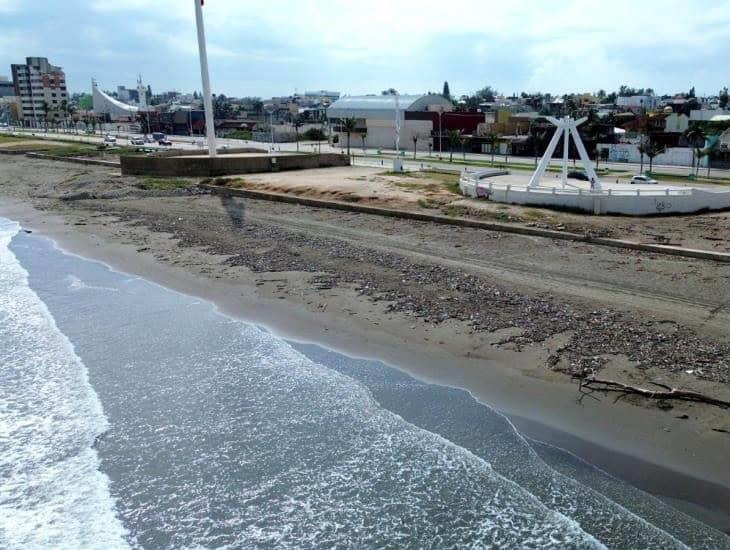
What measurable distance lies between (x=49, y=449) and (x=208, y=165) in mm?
34569

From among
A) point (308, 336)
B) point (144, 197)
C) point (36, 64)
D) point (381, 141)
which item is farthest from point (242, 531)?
point (36, 64)

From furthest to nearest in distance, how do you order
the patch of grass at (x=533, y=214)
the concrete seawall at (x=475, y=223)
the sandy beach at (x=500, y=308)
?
1. the patch of grass at (x=533, y=214)
2. the concrete seawall at (x=475, y=223)
3. the sandy beach at (x=500, y=308)

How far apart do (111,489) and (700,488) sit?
7.67 m

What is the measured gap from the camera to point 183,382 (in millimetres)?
12055

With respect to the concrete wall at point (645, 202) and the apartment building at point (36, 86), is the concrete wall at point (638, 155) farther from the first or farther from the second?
the apartment building at point (36, 86)

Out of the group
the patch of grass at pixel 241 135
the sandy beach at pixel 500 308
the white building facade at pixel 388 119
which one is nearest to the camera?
the sandy beach at pixel 500 308

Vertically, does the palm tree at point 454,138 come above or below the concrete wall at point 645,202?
above

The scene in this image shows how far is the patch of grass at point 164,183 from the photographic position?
37844mm

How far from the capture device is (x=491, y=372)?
38.9ft

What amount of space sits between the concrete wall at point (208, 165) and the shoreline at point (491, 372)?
23663 millimetres

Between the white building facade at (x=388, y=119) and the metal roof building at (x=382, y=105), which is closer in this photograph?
the white building facade at (x=388, y=119)

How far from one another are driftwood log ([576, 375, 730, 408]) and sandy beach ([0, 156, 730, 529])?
0.15 metres

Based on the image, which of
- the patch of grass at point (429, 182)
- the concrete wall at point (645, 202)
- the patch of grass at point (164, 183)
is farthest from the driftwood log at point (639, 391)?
the patch of grass at point (164, 183)

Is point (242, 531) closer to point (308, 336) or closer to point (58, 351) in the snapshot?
point (308, 336)
